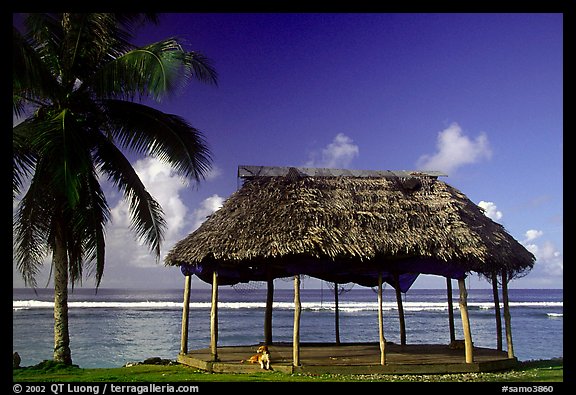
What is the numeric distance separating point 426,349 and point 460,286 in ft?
7.79

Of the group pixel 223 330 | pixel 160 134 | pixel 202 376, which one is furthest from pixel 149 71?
pixel 223 330

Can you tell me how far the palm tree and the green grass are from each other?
72 centimetres

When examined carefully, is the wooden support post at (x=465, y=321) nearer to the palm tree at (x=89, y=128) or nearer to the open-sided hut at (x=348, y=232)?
the open-sided hut at (x=348, y=232)

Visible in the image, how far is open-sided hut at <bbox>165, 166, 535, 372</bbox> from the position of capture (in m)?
9.45

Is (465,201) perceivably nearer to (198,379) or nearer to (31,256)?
(198,379)

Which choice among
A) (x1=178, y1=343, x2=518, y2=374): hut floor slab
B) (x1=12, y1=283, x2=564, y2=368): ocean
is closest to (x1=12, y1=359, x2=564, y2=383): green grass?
(x1=178, y1=343, x2=518, y2=374): hut floor slab

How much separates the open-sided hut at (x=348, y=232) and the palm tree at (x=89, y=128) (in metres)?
1.27

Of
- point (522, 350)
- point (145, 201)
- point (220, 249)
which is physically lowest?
point (522, 350)

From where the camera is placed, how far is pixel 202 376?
356 inches
